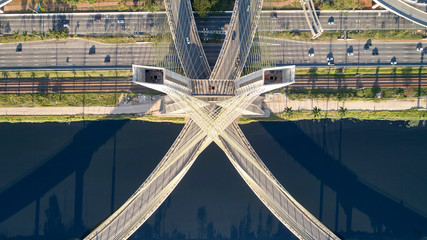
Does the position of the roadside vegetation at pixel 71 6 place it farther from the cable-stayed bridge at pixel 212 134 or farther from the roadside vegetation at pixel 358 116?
the roadside vegetation at pixel 358 116

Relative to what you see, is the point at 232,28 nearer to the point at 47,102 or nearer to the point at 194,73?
the point at 194,73

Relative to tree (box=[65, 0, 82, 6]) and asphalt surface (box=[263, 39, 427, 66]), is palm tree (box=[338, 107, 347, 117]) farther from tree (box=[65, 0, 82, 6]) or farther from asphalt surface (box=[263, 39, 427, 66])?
tree (box=[65, 0, 82, 6])

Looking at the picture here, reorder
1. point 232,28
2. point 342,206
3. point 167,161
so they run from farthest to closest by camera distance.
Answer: point 342,206
point 232,28
point 167,161

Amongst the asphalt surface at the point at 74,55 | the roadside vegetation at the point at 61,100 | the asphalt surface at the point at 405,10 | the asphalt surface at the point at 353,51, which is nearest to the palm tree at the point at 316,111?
the asphalt surface at the point at 353,51

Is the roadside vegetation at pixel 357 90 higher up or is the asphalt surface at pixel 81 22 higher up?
the asphalt surface at pixel 81 22

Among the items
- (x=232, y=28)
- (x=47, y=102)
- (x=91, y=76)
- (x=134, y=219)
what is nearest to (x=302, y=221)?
(x=134, y=219)

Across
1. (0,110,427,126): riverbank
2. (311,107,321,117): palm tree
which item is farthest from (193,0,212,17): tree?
(311,107,321,117): palm tree
